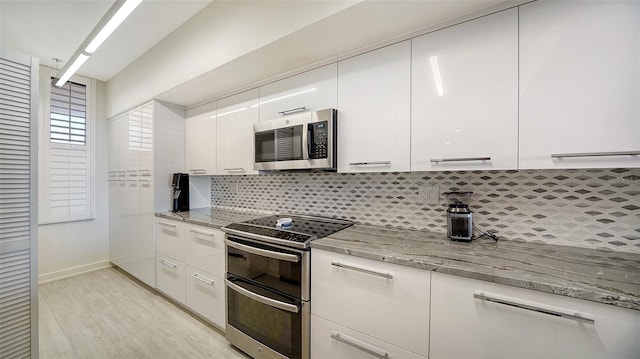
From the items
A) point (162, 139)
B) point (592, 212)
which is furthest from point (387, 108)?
point (162, 139)

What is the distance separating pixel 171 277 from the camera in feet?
7.77

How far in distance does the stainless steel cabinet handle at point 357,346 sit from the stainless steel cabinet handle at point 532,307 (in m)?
0.55

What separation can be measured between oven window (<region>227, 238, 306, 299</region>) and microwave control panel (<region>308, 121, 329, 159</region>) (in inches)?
27.3

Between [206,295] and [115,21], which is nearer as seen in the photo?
[115,21]

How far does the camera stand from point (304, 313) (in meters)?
1.39

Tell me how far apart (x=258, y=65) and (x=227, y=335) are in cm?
210

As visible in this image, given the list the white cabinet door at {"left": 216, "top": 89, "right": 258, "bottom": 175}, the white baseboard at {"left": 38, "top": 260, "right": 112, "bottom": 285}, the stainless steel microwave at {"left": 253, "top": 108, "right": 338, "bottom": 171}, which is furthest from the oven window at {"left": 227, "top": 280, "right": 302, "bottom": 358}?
the white baseboard at {"left": 38, "top": 260, "right": 112, "bottom": 285}

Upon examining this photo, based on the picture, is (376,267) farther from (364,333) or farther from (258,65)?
(258,65)

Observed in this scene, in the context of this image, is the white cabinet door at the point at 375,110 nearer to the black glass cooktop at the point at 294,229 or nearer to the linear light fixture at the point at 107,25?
the black glass cooktop at the point at 294,229

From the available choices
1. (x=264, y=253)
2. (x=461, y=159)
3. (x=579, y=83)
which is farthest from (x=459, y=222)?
(x=264, y=253)

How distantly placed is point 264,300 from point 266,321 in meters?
0.16

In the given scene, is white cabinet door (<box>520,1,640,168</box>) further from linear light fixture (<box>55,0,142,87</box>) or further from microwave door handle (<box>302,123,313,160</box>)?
linear light fixture (<box>55,0,142,87</box>)

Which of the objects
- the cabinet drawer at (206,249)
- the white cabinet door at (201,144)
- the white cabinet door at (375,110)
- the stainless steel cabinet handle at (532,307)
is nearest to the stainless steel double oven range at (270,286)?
the cabinet drawer at (206,249)

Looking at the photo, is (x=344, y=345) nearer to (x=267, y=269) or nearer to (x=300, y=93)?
(x=267, y=269)
